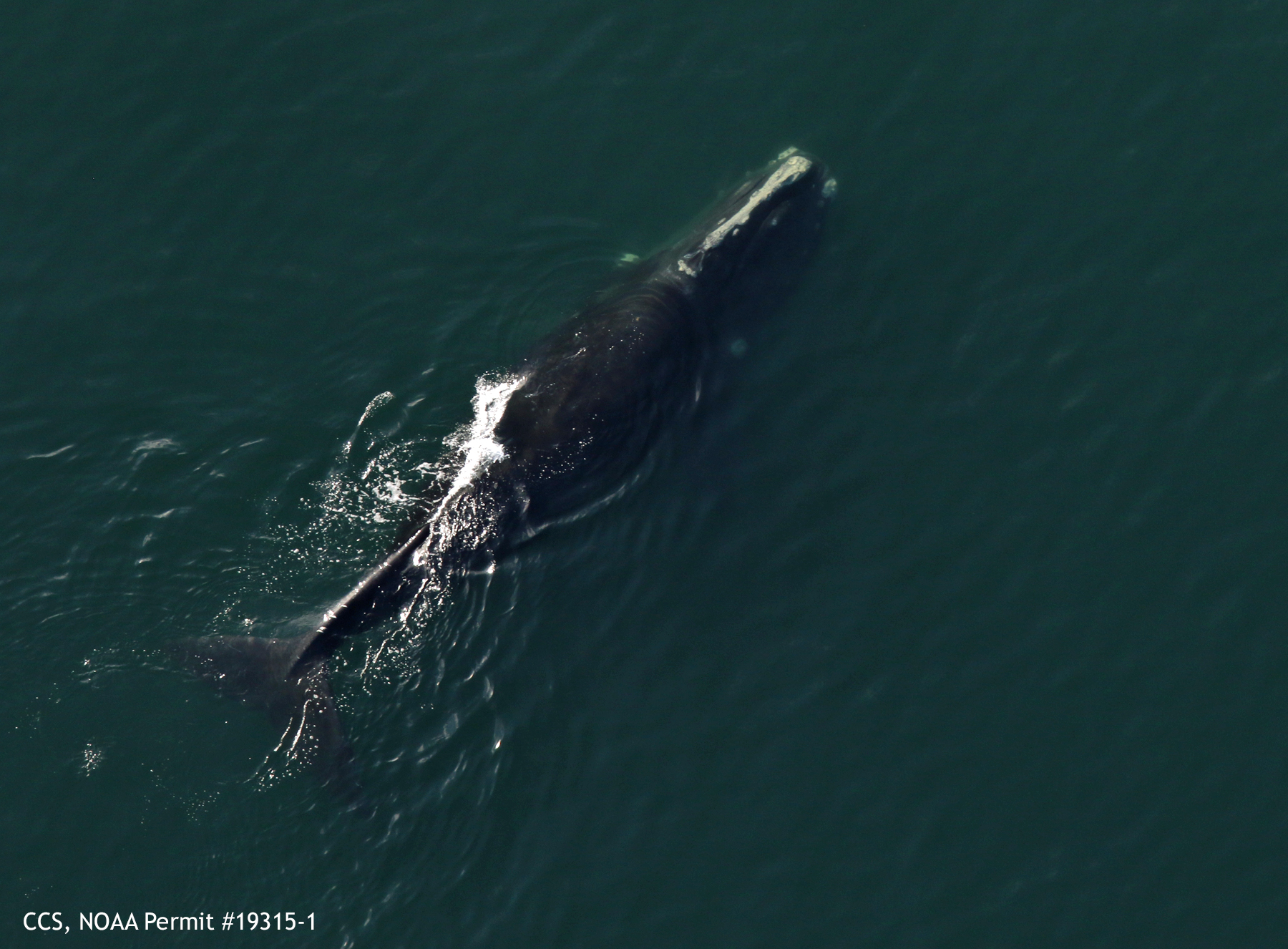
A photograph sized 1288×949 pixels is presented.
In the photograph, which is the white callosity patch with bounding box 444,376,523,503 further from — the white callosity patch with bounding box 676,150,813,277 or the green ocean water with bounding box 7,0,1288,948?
the white callosity patch with bounding box 676,150,813,277

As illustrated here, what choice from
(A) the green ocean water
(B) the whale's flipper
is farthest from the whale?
(A) the green ocean water

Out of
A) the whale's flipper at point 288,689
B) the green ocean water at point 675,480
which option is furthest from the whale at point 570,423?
the green ocean water at point 675,480

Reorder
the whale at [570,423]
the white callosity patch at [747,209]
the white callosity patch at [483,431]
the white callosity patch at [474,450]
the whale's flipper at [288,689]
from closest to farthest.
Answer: the whale's flipper at [288,689]
the whale at [570,423]
the white callosity patch at [474,450]
the white callosity patch at [483,431]
the white callosity patch at [747,209]

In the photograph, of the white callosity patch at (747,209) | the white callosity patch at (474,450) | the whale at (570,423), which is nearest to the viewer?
the whale at (570,423)

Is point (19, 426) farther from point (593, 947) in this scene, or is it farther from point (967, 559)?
point (967, 559)

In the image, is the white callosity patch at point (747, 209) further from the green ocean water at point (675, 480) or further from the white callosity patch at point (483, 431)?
the white callosity patch at point (483, 431)

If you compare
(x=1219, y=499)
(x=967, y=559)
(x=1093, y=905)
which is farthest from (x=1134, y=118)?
(x=1093, y=905)
